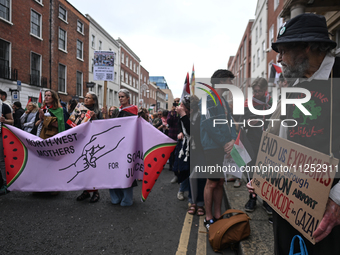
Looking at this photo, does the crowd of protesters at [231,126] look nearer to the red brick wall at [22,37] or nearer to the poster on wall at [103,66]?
the poster on wall at [103,66]

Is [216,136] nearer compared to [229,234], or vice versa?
[229,234]

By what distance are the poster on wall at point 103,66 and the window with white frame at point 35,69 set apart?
15242 mm

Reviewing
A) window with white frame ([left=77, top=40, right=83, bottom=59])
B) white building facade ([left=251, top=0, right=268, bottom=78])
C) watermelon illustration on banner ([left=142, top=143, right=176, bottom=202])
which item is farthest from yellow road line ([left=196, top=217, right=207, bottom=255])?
window with white frame ([left=77, top=40, right=83, bottom=59])

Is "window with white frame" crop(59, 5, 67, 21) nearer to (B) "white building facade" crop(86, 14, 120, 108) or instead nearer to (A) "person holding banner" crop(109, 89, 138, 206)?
(B) "white building facade" crop(86, 14, 120, 108)

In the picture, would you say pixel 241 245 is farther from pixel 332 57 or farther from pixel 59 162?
pixel 59 162

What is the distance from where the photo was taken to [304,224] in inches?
49.6

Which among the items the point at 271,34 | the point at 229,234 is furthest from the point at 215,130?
the point at 271,34

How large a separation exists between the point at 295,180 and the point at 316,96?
0.51 meters

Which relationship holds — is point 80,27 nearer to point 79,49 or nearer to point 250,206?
point 79,49

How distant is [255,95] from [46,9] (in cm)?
2245

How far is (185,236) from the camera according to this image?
3.01 metres

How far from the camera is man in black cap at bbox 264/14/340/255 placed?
1.25 m

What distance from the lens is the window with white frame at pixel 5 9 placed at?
15.9m

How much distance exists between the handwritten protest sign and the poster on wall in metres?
5.55
